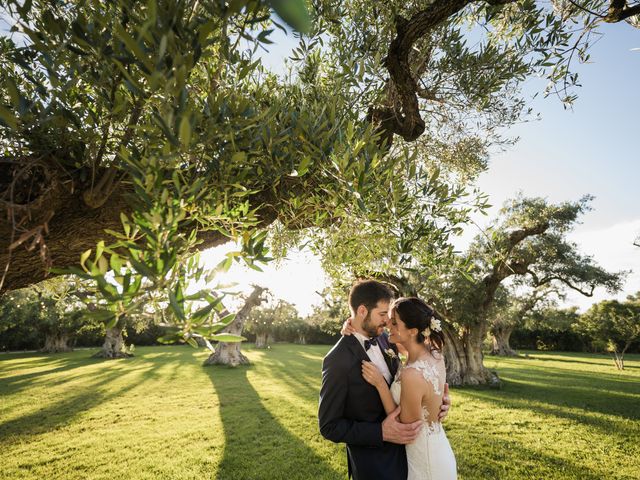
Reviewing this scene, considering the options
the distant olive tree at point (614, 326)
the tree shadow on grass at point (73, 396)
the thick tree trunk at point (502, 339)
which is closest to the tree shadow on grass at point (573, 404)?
the distant olive tree at point (614, 326)

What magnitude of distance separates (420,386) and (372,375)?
53 centimetres

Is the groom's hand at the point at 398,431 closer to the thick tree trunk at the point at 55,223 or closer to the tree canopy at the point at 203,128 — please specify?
the tree canopy at the point at 203,128

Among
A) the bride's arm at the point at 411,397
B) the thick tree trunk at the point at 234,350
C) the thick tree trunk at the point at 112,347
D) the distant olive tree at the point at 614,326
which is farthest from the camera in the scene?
the thick tree trunk at the point at 112,347

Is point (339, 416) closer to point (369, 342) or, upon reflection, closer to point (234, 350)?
point (369, 342)

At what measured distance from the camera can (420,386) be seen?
11.5 feet

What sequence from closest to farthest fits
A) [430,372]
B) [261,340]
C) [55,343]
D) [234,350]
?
[430,372] < [234,350] < [55,343] < [261,340]

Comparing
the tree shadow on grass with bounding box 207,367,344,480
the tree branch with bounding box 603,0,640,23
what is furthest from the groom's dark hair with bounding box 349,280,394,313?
the tree shadow on grass with bounding box 207,367,344,480

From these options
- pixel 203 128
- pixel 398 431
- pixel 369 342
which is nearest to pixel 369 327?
pixel 369 342

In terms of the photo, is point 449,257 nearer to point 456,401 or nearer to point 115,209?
point 115,209

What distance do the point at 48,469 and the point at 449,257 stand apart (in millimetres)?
10407

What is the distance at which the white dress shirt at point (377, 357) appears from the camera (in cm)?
394

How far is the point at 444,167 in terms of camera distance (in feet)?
27.9

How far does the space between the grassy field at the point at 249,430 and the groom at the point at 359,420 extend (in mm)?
4950

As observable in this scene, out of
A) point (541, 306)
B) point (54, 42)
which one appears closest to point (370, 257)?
point (54, 42)
